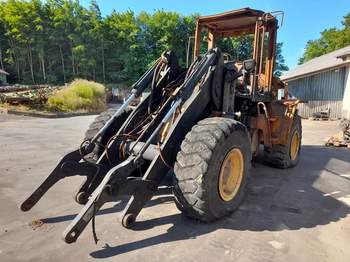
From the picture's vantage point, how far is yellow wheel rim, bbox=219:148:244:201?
348 cm

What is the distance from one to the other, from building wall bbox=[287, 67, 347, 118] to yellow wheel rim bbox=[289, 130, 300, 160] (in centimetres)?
1412

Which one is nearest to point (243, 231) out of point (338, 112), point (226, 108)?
point (226, 108)

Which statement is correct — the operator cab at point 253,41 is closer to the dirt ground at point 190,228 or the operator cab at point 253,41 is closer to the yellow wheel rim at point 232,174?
the yellow wheel rim at point 232,174

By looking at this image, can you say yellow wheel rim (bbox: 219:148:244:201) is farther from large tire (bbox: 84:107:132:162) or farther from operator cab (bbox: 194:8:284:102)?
large tire (bbox: 84:107:132:162)

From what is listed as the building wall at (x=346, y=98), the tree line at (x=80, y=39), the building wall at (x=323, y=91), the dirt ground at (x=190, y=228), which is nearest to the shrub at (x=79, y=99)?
the dirt ground at (x=190, y=228)

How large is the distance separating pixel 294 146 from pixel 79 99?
1329cm

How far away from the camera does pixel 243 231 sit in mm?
3090

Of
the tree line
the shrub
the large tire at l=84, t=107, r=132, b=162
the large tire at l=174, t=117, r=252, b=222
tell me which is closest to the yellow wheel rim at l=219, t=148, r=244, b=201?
the large tire at l=174, t=117, r=252, b=222

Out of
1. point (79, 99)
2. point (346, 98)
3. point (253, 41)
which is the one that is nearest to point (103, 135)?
point (253, 41)

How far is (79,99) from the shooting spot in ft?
55.0

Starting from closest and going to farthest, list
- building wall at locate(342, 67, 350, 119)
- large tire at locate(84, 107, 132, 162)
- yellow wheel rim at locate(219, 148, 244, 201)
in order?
yellow wheel rim at locate(219, 148, 244, 201) → large tire at locate(84, 107, 132, 162) → building wall at locate(342, 67, 350, 119)

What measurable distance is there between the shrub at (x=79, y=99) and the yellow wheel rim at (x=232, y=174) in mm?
13666

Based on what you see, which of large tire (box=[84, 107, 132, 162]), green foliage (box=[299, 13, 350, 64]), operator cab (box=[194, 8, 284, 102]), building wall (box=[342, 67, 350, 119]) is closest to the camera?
large tire (box=[84, 107, 132, 162])

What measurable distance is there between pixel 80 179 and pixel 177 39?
3213cm
